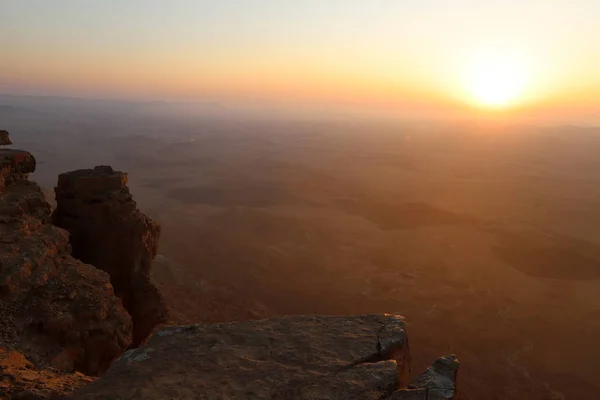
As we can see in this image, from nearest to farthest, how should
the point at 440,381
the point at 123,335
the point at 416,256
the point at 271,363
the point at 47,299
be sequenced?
the point at 440,381 < the point at 271,363 < the point at 47,299 < the point at 123,335 < the point at 416,256

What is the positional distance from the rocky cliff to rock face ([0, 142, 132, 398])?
2cm

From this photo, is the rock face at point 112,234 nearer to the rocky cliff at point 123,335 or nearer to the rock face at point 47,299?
the rocky cliff at point 123,335

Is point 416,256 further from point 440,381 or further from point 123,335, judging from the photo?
point 440,381

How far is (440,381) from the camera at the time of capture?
14.4 feet

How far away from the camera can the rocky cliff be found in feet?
13.9

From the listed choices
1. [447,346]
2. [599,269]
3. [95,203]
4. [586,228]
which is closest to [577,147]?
[586,228]

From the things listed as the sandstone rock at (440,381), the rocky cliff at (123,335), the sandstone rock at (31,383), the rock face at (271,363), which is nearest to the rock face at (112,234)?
the rocky cliff at (123,335)

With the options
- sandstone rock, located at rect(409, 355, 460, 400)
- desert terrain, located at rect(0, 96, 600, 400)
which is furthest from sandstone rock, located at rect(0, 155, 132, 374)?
desert terrain, located at rect(0, 96, 600, 400)

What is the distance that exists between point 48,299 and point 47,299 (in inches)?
0.7

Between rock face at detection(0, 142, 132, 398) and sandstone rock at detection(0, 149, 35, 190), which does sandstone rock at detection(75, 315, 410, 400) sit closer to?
rock face at detection(0, 142, 132, 398)

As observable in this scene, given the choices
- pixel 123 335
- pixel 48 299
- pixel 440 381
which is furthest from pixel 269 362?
pixel 48 299

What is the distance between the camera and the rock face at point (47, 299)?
7184 millimetres

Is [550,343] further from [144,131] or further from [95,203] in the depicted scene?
[144,131]

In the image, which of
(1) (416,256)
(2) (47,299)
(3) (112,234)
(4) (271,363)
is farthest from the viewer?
(1) (416,256)
